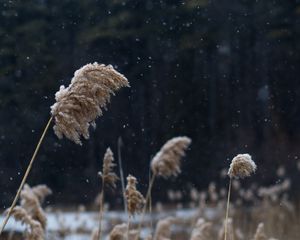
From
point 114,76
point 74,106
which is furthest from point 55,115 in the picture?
point 114,76

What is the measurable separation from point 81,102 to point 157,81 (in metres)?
17.5

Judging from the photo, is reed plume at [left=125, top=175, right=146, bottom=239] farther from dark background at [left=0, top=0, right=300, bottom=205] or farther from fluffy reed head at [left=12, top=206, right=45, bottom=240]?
dark background at [left=0, top=0, right=300, bottom=205]

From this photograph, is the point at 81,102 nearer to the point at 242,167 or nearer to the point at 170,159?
the point at 242,167

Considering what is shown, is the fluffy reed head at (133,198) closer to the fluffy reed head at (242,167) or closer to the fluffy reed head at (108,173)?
the fluffy reed head at (108,173)

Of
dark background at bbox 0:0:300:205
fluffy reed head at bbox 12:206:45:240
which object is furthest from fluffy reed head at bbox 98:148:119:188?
dark background at bbox 0:0:300:205

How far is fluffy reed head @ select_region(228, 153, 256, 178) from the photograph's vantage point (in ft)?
7.84

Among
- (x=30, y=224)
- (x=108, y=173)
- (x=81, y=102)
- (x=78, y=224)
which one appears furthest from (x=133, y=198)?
(x=78, y=224)

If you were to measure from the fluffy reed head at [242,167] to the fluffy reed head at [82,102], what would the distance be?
475 millimetres

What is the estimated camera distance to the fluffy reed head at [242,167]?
94.1 inches

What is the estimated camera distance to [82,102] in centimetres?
217

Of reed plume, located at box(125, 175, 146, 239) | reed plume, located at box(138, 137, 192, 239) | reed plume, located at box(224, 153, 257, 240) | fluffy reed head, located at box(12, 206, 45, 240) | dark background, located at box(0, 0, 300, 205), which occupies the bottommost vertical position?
fluffy reed head, located at box(12, 206, 45, 240)

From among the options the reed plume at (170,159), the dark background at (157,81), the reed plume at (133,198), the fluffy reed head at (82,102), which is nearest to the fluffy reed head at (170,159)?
the reed plume at (170,159)

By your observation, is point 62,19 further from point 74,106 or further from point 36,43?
point 74,106

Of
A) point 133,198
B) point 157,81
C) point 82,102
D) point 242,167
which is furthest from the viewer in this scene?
point 157,81
